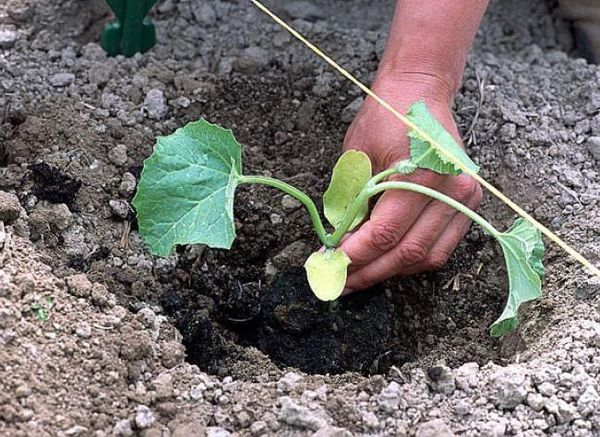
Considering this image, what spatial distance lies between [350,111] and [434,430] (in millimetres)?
804

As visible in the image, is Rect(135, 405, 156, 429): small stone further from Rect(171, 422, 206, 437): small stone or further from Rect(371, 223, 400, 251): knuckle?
Rect(371, 223, 400, 251): knuckle

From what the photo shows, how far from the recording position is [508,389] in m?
1.30

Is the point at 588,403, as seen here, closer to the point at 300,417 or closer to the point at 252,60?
the point at 300,417

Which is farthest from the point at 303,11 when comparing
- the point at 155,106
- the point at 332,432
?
the point at 332,432

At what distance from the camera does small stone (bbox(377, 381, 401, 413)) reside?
1290 millimetres

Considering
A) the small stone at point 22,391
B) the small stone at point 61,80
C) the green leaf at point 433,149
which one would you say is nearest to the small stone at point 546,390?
the green leaf at point 433,149

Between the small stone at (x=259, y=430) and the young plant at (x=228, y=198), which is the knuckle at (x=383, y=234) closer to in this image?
the young plant at (x=228, y=198)

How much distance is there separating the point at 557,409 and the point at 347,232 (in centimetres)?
45

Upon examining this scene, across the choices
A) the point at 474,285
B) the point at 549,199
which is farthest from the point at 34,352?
the point at 549,199

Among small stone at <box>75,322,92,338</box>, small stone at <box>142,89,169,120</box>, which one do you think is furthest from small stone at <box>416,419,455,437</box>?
small stone at <box>142,89,169,120</box>

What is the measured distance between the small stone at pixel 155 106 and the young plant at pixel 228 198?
1.27ft

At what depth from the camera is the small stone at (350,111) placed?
187 cm

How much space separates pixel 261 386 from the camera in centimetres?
133

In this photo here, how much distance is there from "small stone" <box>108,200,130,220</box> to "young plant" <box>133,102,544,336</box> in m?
0.23
